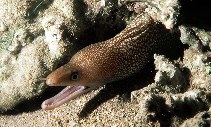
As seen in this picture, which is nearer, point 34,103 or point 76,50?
point 76,50

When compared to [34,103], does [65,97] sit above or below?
above

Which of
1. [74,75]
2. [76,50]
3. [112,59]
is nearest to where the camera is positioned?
[74,75]

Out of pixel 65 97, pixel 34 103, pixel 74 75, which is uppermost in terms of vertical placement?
pixel 74 75

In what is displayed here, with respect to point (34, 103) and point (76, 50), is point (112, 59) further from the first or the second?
point (34, 103)

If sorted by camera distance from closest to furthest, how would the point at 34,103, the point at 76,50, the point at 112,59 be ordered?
the point at 112,59, the point at 76,50, the point at 34,103

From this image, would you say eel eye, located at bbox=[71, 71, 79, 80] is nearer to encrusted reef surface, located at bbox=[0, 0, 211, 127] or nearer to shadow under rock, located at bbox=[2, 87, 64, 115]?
encrusted reef surface, located at bbox=[0, 0, 211, 127]

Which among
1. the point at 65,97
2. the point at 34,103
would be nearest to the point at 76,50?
the point at 65,97

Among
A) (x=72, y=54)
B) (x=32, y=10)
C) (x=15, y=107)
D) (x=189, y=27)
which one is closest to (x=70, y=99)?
(x=72, y=54)
